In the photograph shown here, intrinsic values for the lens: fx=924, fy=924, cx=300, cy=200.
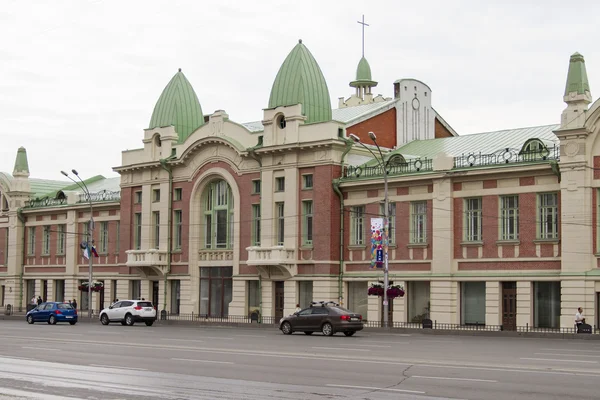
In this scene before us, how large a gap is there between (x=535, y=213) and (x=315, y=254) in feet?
44.6

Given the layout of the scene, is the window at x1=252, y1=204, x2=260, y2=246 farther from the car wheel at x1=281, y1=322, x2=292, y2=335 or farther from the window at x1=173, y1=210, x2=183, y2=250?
the car wheel at x1=281, y1=322, x2=292, y2=335

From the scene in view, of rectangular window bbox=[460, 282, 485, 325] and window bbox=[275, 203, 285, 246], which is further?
window bbox=[275, 203, 285, 246]

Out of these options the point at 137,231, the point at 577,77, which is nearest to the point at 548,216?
the point at 577,77

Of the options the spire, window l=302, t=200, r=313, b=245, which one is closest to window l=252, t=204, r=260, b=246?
window l=302, t=200, r=313, b=245

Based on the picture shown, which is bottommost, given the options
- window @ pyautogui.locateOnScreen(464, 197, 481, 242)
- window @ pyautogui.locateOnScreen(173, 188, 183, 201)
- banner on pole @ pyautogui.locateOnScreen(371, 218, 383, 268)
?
banner on pole @ pyautogui.locateOnScreen(371, 218, 383, 268)

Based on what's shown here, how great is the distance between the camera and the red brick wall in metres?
56.5

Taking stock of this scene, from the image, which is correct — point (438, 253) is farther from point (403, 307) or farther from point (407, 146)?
point (407, 146)

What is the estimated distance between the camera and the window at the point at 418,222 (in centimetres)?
4878

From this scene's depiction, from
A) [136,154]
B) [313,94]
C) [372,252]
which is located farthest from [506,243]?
[136,154]

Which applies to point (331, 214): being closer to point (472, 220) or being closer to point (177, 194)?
point (472, 220)

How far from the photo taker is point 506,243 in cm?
4528

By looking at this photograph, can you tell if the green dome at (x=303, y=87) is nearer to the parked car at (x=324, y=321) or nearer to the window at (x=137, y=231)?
the window at (x=137, y=231)

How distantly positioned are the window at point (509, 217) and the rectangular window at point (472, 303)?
114 inches

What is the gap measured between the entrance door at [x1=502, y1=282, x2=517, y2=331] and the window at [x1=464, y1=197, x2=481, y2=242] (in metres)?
2.93
